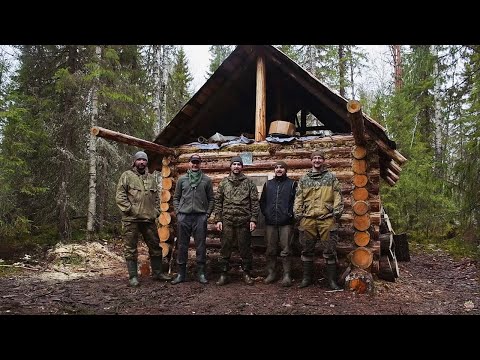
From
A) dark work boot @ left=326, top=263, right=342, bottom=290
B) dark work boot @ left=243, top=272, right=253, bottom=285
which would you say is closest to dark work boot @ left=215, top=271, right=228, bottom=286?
dark work boot @ left=243, top=272, right=253, bottom=285


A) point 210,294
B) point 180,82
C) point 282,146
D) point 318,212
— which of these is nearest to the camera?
point 210,294

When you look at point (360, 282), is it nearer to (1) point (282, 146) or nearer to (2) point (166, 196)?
(1) point (282, 146)

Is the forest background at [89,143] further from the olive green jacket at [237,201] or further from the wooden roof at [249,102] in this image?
the olive green jacket at [237,201]

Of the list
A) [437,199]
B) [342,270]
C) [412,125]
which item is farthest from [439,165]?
[342,270]

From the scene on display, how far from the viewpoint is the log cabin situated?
24.6 ft

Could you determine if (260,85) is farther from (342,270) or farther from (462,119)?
(462,119)

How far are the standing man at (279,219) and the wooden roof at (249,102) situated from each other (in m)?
1.81

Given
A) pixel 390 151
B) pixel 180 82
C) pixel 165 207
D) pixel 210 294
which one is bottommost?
pixel 210 294

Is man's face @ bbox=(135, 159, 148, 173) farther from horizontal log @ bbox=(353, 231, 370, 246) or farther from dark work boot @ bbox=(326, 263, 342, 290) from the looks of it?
horizontal log @ bbox=(353, 231, 370, 246)

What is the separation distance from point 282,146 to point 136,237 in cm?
361

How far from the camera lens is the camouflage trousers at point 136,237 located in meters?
7.44

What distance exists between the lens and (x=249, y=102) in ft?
35.3

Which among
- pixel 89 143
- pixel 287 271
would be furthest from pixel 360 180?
pixel 89 143

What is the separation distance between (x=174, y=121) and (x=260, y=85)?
210 centimetres
